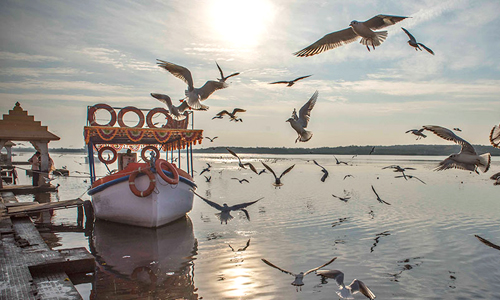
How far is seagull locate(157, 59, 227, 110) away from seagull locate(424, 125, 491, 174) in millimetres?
6081

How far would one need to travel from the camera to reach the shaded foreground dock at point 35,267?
661 cm

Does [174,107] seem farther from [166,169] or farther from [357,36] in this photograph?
[357,36]

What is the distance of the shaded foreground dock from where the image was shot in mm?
6605

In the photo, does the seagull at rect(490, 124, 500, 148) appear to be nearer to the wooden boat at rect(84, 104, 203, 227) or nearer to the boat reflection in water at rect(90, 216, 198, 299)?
the boat reflection in water at rect(90, 216, 198, 299)

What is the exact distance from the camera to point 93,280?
9.09 metres

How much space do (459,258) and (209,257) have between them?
8.38m

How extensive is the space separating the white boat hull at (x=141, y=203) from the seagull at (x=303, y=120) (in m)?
6.73

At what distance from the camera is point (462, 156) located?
739cm

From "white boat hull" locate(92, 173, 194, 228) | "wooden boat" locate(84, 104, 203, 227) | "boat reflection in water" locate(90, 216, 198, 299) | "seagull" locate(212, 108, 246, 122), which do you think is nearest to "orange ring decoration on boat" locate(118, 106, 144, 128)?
"wooden boat" locate(84, 104, 203, 227)

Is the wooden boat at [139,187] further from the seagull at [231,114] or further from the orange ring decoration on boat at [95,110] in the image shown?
the seagull at [231,114]

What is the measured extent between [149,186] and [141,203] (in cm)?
103

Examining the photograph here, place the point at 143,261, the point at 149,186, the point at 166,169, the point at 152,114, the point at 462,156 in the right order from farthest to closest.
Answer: the point at 152,114 → the point at 166,169 → the point at 149,186 → the point at 143,261 → the point at 462,156

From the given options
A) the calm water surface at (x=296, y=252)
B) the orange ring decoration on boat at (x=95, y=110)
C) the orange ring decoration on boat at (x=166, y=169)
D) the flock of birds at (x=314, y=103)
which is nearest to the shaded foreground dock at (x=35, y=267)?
the calm water surface at (x=296, y=252)

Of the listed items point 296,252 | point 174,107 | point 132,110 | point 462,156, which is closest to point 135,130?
point 132,110
